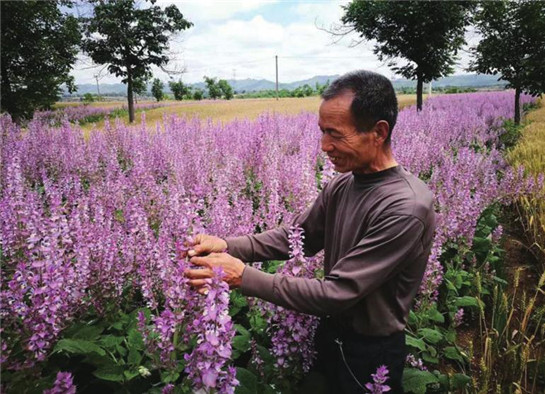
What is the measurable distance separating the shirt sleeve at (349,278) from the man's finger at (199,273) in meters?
0.21

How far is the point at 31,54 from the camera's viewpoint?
37.3 ft

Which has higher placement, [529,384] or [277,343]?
[277,343]

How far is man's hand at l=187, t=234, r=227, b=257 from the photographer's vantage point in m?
1.95

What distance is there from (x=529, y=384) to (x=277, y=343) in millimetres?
2266

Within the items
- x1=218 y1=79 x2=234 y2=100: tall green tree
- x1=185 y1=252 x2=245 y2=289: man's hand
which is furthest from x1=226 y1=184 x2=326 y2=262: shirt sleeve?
x1=218 y1=79 x2=234 y2=100: tall green tree

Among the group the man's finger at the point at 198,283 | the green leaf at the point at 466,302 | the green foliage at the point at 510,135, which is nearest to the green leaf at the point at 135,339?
the man's finger at the point at 198,283

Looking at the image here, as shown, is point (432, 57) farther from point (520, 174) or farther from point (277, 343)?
point (277, 343)

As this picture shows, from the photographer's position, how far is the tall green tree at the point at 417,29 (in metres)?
15.5

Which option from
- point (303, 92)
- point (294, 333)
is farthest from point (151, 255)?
point (303, 92)

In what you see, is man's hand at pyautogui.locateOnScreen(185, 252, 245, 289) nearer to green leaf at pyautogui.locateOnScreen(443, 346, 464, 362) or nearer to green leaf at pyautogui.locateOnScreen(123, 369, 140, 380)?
green leaf at pyautogui.locateOnScreen(123, 369, 140, 380)

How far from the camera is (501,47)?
42.7 feet

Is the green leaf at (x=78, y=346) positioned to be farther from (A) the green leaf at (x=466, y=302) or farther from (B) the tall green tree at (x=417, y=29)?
(B) the tall green tree at (x=417, y=29)

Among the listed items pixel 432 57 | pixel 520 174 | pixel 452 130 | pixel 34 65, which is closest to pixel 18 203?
pixel 520 174

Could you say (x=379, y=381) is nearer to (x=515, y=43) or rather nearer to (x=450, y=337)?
(x=450, y=337)
